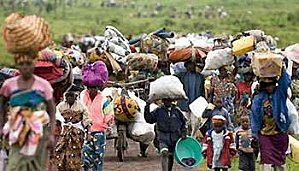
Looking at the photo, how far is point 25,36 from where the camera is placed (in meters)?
8.83

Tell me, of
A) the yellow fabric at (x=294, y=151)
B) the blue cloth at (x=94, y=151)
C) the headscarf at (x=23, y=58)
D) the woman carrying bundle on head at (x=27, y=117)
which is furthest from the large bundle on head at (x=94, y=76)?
the headscarf at (x=23, y=58)

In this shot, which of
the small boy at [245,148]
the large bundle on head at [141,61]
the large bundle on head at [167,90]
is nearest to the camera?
the small boy at [245,148]

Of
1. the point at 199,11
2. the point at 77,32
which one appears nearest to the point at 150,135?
the point at 77,32

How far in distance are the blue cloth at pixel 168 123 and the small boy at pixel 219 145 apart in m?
0.40

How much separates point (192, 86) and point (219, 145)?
3.79 meters

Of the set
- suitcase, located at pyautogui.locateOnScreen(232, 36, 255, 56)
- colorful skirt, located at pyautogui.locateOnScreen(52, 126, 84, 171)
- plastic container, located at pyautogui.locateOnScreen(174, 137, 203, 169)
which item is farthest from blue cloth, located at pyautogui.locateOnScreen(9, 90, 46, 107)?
suitcase, located at pyautogui.locateOnScreen(232, 36, 255, 56)

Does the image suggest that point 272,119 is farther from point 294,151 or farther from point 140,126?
point 140,126

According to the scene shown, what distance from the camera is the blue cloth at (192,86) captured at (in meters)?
16.6

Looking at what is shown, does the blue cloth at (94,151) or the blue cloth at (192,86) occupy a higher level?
the blue cloth at (192,86)

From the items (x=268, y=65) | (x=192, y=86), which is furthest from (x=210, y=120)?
(x=192, y=86)

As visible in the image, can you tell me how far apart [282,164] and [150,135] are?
13.8 ft

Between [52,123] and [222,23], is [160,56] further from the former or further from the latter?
[222,23]

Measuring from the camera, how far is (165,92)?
43.3ft

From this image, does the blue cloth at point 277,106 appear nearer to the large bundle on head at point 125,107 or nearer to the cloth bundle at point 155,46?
the large bundle on head at point 125,107
